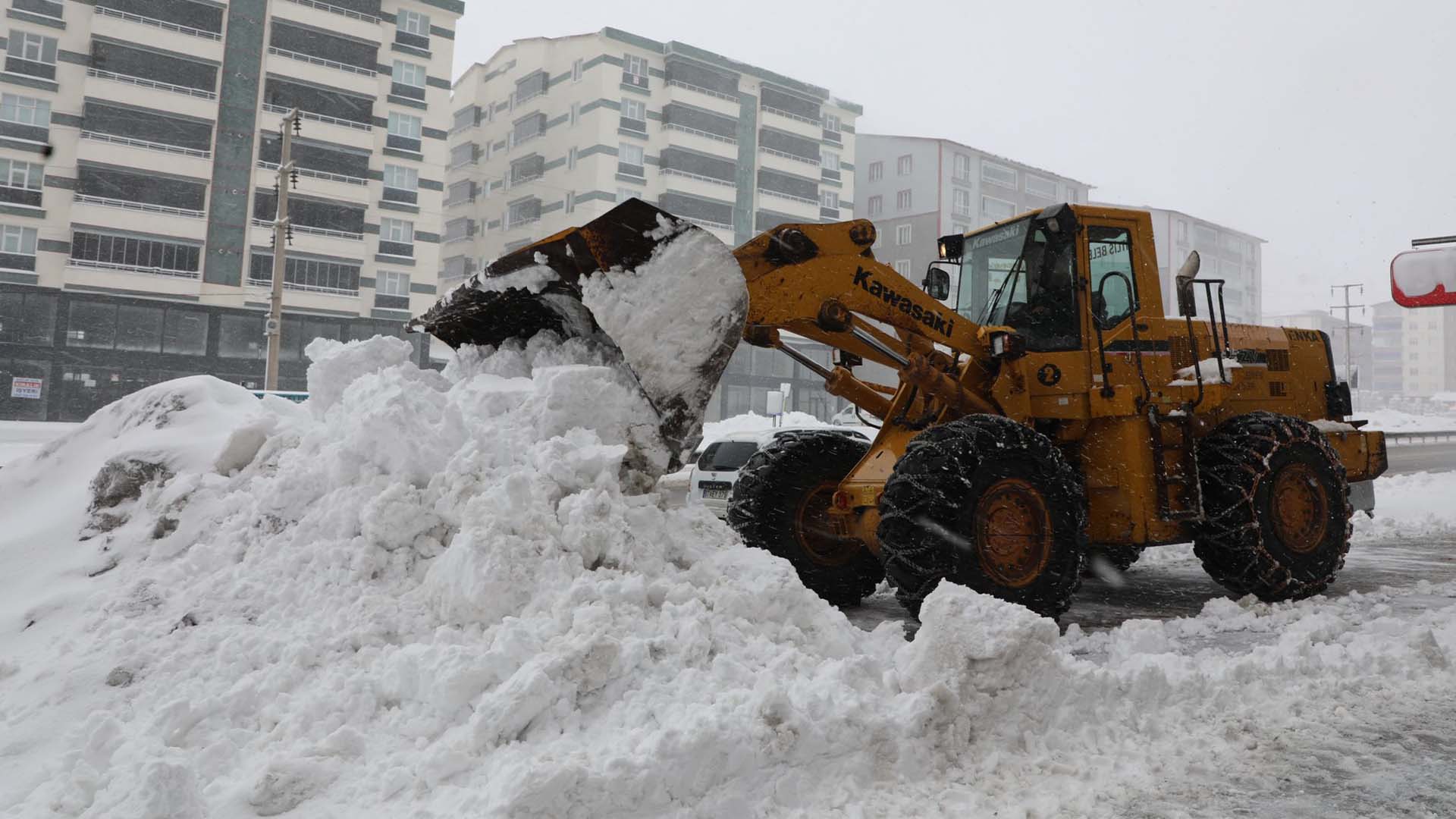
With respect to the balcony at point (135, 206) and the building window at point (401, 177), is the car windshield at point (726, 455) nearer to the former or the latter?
the balcony at point (135, 206)

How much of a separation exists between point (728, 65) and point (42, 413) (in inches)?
1212

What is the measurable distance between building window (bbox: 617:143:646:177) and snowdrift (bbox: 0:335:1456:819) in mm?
38516

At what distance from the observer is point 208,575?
4047 mm

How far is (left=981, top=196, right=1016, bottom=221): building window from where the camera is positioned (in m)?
57.7

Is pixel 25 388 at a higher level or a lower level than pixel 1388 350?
lower

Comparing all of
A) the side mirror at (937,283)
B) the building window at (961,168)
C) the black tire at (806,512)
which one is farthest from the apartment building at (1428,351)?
the black tire at (806,512)

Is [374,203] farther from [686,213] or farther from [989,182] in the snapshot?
[989,182]

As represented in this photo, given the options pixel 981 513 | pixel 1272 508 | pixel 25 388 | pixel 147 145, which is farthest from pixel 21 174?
→ pixel 1272 508

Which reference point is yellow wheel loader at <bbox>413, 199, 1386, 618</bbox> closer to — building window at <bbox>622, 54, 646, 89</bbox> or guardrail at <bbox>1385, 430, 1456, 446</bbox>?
guardrail at <bbox>1385, 430, 1456, 446</bbox>

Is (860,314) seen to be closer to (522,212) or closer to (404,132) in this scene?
(404,132)

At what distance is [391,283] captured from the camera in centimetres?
3762

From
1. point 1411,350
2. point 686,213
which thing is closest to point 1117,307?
point 686,213

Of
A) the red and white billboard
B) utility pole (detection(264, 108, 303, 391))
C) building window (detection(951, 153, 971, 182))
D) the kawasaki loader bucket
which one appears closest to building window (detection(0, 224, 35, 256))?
utility pole (detection(264, 108, 303, 391))

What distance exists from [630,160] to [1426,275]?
39708mm
